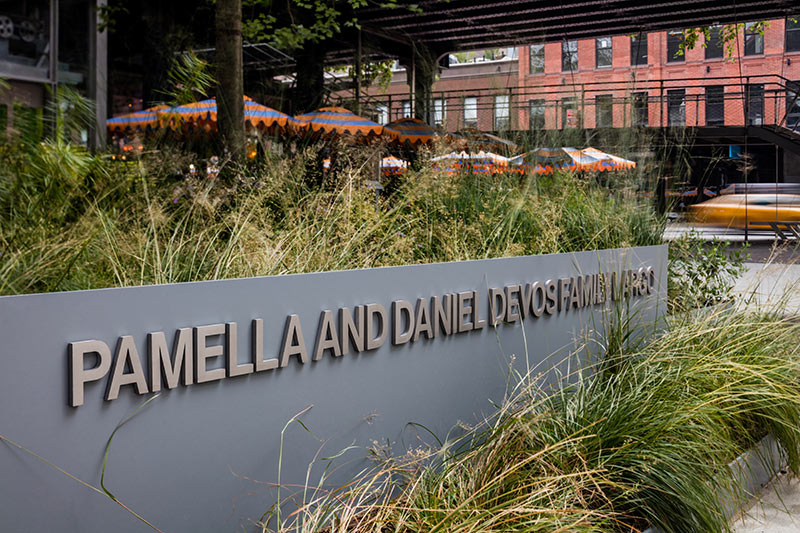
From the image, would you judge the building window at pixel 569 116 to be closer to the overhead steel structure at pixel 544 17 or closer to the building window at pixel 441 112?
the building window at pixel 441 112

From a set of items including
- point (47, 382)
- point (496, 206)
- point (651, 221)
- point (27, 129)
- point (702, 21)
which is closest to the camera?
point (47, 382)

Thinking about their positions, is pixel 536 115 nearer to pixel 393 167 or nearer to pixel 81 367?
pixel 393 167

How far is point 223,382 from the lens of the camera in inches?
Answer: 92.5

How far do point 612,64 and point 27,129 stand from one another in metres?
33.3

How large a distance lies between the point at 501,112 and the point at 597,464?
402 cm

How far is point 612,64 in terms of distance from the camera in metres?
33.8

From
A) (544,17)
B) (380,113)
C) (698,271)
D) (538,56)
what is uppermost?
(544,17)

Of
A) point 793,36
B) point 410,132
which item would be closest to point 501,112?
point 410,132

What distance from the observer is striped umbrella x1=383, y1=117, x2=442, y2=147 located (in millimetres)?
10852

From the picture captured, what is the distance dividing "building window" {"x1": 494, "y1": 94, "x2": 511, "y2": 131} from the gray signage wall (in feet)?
9.05

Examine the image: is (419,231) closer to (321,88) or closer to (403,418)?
(403,418)

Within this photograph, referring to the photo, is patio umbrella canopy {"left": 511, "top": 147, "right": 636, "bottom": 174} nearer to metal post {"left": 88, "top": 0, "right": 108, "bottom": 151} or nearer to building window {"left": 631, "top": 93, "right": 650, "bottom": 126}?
building window {"left": 631, "top": 93, "right": 650, "bottom": 126}

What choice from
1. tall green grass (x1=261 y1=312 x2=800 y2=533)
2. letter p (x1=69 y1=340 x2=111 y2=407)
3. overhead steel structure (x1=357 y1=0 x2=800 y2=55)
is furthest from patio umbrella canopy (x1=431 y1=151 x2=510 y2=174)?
overhead steel structure (x1=357 y1=0 x2=800 y2=55)

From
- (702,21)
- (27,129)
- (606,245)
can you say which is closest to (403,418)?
(606,245)
